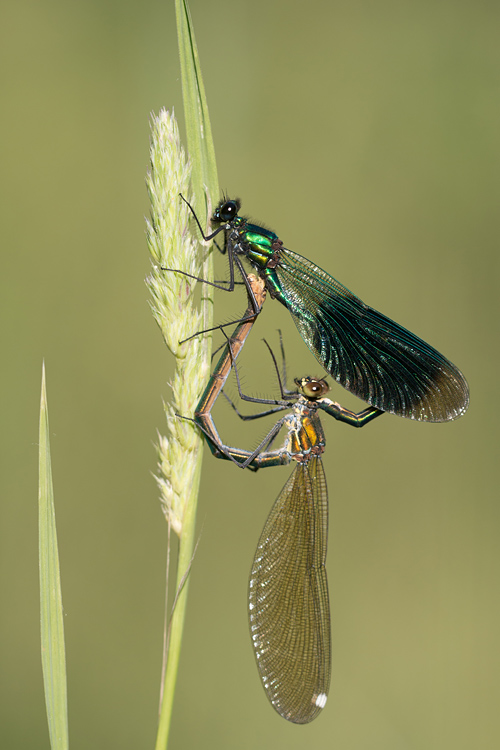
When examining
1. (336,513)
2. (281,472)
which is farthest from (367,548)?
(281,472)

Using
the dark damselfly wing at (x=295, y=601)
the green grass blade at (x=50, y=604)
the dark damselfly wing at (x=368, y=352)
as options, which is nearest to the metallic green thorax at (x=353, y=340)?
the dark damselfly wing at (x=368, y=352)

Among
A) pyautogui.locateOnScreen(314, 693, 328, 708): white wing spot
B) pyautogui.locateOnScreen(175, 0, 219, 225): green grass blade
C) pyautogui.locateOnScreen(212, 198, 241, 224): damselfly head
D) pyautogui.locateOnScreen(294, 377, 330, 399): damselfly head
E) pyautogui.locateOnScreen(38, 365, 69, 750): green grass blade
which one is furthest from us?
pyautogui.locateOnScreen(294, 377, 330, 399): damselfly head

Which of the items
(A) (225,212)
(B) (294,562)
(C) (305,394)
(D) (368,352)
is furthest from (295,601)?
(A) (225,212)

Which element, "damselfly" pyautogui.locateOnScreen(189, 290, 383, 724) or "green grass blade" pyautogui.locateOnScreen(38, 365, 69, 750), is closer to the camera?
"green grass blade" pyautogui.locateOnScreen(38, 365, 69, 750)

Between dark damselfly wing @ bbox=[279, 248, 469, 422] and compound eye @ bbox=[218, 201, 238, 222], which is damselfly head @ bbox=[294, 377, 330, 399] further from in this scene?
compound eye @ bbox=[218, 201, 238, 222]

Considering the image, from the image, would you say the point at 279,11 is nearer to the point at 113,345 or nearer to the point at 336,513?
the point at 113,345

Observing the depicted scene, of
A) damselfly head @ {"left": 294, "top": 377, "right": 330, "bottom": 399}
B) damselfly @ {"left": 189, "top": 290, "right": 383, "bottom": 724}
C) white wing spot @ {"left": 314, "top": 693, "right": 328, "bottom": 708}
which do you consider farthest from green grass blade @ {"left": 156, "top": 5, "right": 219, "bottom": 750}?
white wing spot @ {"left": 314, "top": 693, "right": 328, "bottom": 708}

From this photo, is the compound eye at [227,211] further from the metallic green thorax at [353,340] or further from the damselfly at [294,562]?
the damselfly at [294,562]
